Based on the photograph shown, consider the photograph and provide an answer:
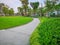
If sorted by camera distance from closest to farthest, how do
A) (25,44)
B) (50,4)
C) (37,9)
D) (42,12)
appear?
1. (25,44)
2. (50,4)
3. (42,12)
4. (37,9)

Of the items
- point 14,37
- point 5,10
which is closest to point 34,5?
point 5,10

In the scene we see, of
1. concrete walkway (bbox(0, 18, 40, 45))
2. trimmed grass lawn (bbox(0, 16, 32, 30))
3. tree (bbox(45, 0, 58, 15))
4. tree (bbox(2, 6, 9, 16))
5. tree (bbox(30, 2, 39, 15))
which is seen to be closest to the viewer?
concrete walkway (bbox(0, 18, 40, 45))

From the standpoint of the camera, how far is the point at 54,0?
48594mm

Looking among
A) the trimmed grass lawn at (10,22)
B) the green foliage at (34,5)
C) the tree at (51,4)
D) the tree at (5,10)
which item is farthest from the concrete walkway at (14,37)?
the tree at (5,10)

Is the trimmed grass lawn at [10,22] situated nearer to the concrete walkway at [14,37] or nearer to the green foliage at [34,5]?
the concrete walkway at [14,37]

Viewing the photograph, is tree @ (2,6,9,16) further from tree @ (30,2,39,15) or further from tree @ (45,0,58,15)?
tree @ (45,0,58,15)

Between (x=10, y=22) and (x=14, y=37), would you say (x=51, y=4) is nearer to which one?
(x=10, y=22)

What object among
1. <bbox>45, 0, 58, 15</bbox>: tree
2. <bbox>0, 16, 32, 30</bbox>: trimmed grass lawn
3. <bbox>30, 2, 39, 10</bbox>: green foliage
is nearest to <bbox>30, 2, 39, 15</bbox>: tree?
<bbox>30, 2, 39, 10</bbox>: green foliage

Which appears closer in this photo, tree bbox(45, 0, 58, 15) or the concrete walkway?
the concrete walkway

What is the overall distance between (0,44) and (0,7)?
6796 centimetres

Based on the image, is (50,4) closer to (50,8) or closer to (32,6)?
(50,8)

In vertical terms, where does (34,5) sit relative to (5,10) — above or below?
above

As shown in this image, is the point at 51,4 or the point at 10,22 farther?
the point at 51,4

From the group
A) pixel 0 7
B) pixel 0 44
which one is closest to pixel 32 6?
pixel 0 7
